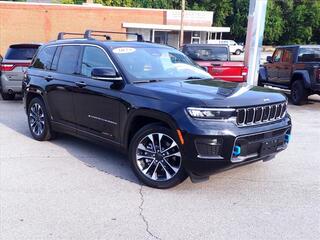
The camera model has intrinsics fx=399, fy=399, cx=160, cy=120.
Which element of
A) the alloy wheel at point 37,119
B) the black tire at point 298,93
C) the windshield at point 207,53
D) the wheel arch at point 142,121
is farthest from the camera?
the windshield at point 207,53

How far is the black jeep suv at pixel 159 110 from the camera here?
14.6 feet

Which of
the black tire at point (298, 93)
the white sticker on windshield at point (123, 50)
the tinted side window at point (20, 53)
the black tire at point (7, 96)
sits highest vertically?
the white sticker on windshield at point (123, 50)

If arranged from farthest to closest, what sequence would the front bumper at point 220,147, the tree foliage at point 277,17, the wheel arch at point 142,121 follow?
the tree foliage at point 277,17 < the wheel arch at point 142,121 < the front bumper at point 220,147

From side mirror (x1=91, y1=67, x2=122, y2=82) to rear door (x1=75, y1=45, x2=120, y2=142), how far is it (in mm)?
129

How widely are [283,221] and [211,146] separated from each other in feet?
3.52

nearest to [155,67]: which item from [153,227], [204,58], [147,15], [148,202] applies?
[148,202]

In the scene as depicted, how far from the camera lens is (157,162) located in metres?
4.93


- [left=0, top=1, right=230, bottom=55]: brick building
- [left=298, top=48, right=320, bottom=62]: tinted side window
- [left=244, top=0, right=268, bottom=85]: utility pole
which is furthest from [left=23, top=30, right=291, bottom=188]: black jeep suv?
[left=0, top=1, right=230, bottom=55]: brick building

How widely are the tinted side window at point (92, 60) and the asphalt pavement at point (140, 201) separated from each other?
1.38 metres

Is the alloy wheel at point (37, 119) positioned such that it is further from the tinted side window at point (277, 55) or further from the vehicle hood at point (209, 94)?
the tinted side window at point (277, 55)

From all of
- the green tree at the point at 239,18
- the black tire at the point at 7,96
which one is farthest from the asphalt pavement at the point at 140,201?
the green tree at the point at 239,18

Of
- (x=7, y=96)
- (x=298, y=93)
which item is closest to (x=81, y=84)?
(x=7, y=96)

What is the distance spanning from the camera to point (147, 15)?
40469 mm

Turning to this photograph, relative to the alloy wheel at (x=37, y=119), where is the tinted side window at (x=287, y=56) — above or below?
above
